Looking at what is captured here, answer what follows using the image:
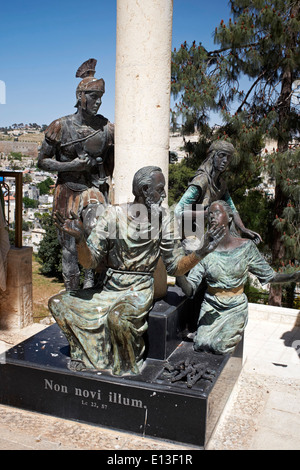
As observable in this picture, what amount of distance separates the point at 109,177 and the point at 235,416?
2.64 m

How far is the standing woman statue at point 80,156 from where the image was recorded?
497 cm

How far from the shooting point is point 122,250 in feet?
13.8

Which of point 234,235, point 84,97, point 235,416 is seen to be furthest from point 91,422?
point 84,97

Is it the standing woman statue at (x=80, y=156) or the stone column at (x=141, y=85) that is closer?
the stone column at (x=141, y=85)

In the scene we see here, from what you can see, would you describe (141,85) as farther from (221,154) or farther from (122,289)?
(122,289)

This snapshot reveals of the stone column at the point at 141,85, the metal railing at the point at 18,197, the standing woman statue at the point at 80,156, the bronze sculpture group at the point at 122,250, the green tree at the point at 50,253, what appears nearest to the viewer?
the bronze sculpture group at the point at 122,250

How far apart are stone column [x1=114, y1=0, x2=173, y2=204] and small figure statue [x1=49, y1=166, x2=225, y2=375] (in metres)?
0.68

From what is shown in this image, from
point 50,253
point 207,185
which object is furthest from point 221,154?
point 50,253

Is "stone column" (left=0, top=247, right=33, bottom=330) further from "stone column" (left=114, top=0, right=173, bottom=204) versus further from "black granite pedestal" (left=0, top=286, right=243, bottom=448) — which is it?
"stone column" (left=114, top=0, right=173, bottom=204)

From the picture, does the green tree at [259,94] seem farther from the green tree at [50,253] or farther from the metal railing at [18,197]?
the green tree at [50,253]

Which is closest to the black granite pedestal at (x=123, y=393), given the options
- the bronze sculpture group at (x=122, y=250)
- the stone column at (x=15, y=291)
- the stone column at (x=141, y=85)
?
the bronze sculpture group at (x=122, y=250)

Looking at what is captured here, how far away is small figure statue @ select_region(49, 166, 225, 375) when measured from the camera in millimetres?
4074

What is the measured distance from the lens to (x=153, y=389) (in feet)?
12.9

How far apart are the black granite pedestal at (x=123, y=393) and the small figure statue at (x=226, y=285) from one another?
0.70 feet
